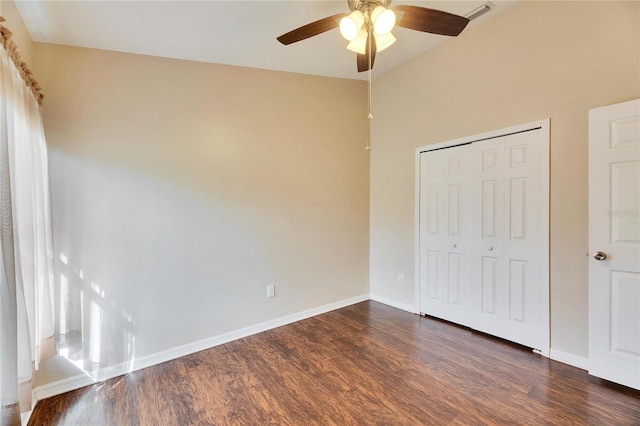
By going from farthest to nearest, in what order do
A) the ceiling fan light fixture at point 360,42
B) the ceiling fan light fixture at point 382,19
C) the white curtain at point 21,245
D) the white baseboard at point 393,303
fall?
1. the white baseboard at point 393,303
2. the ceiling fan light fixture at point 360,42
3. the ceiling fan light fixture at point 382,19
4. the white curtain at point 21,245

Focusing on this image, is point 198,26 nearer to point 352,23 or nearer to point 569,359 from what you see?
point 352,23

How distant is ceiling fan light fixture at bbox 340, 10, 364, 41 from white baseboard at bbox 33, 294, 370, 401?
110 inches

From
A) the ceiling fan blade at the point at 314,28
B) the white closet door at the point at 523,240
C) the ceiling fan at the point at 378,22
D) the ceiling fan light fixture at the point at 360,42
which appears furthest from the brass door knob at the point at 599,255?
the ceiling fan blade at the point at 314,28

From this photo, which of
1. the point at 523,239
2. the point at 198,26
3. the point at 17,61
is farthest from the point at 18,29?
the point at 523,239

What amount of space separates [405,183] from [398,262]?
3.34 ft

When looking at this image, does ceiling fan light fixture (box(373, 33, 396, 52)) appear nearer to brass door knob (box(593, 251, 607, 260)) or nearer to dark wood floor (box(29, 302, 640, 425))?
brass door knob (box(593, 251, 607, 260))

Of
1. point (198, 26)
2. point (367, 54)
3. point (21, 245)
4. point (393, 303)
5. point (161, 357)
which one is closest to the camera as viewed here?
point (21, 245)

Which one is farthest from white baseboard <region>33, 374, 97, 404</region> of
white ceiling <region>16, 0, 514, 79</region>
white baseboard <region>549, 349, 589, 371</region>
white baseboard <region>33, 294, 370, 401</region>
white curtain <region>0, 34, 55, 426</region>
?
white baseboard <region>549, 349, 589, 371</region>

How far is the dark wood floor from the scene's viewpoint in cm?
181

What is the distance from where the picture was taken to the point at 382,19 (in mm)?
1632

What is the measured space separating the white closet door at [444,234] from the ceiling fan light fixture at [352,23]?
1.85 m

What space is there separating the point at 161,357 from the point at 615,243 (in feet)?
12.3

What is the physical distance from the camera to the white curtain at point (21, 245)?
4.17 feet

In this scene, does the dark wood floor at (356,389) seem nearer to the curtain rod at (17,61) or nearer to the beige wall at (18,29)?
the curtain rod at (17,61)
